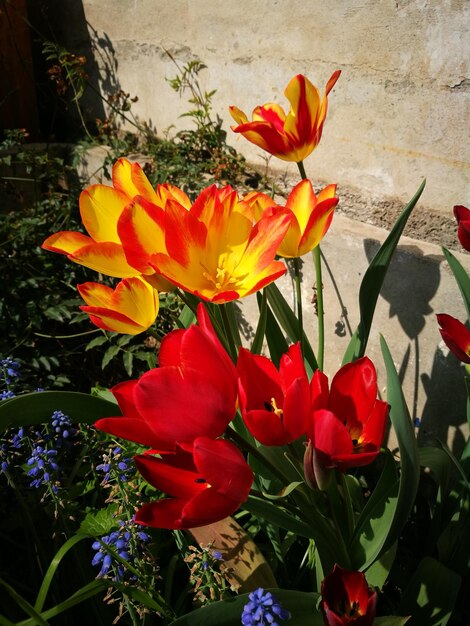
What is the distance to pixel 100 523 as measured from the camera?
1.11 m

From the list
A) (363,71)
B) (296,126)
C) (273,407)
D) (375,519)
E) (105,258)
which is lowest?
(375,519)

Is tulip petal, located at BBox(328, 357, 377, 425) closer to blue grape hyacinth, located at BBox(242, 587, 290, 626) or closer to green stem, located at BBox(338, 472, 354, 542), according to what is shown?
green stem, located at BBox(338, 472, 354, 542)

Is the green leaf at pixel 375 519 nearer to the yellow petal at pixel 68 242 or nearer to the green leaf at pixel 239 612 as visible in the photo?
the green leaf at pixel 239 612

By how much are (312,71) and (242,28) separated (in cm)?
30

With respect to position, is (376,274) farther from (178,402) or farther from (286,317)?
(178,402)

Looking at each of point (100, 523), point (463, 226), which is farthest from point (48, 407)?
point (463, 226)

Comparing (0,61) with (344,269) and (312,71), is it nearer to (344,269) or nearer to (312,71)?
(312,71)

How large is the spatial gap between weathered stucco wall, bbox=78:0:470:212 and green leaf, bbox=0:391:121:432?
0.90 meters

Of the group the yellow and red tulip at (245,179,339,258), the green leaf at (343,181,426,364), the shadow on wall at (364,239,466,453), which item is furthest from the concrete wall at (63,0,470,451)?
the yellow and red tulip at (245,179,339,258)

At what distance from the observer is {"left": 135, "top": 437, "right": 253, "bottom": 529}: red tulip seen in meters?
A: 0.62

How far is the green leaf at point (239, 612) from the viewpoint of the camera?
0.80 m

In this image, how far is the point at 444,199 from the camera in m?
1.39

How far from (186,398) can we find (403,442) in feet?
0.99

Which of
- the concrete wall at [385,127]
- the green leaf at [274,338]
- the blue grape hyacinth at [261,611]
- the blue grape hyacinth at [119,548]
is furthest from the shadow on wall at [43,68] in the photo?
the blue grape hyacinth at [261,611]
